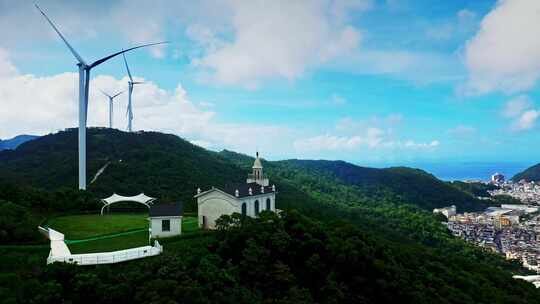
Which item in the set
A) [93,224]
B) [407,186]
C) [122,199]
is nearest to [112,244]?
[93,224]

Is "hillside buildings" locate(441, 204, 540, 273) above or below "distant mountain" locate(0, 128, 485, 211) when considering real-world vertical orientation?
below

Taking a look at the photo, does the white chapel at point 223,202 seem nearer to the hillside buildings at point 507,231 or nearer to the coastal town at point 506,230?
the coastal town at point 506,230

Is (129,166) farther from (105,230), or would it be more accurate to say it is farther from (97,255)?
(97,255)

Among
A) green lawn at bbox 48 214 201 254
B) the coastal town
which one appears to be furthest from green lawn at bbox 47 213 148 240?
the coastal town

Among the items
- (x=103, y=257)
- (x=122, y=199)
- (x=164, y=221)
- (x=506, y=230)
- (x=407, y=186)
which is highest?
(x=407, y=186)

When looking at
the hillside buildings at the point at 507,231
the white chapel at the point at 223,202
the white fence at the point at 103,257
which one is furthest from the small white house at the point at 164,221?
the hillside buildings at the point at 507,231

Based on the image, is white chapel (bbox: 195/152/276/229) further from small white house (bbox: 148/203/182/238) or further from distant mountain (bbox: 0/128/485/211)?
distant mountain (bbox: 0/128/485/211)
